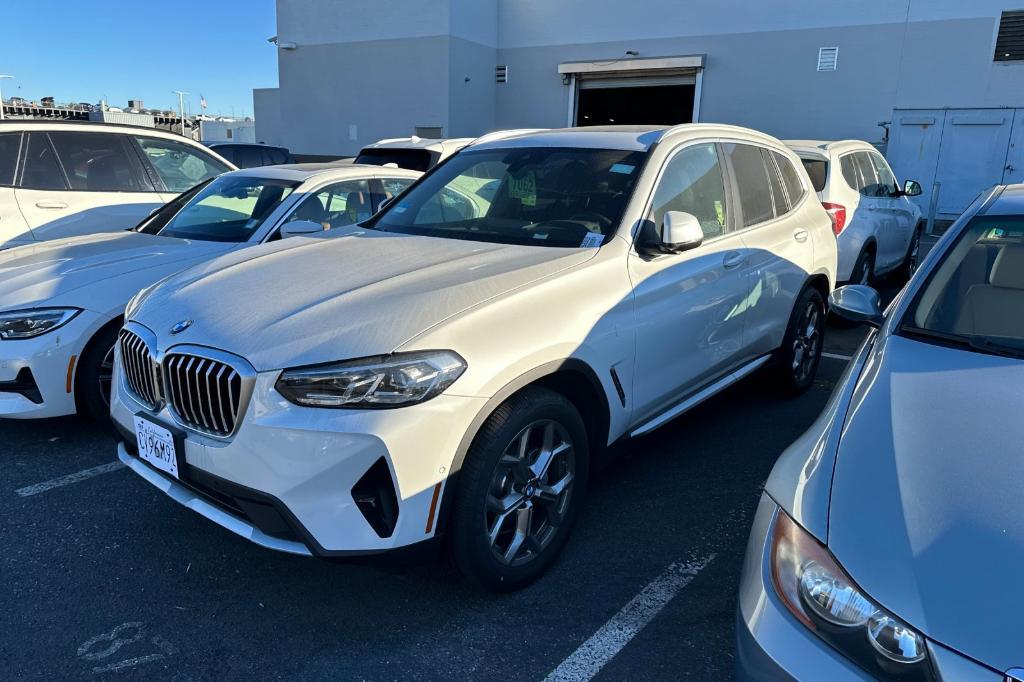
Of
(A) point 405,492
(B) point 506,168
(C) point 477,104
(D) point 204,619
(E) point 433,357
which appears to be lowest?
(D) point 204,619

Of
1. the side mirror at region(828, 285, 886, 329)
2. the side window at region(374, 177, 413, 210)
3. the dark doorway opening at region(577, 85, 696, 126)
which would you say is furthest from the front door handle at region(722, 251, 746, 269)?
the dark doorway opening at region(577, 85, 696, 126)

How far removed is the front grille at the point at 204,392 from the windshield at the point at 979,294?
2.38 m

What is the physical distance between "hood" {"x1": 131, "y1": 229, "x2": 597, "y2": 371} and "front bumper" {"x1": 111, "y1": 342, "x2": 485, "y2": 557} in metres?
0.20

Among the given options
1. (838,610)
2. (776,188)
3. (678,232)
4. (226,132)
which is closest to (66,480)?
(678,232)

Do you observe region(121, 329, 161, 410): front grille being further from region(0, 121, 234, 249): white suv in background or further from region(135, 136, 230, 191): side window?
region(135, 136, 230, 191): side window

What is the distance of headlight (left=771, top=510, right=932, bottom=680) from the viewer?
150 cm

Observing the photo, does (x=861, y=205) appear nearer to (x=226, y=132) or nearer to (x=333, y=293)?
(x=333, y=293)

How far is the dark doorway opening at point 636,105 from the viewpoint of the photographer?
2061 centimetres

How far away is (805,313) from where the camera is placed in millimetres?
4980

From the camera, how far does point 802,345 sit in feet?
16.6

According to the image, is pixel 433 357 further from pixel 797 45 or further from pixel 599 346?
pixel 797 45

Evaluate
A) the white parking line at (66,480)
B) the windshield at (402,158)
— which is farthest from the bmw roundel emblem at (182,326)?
the windshield at (402,158)

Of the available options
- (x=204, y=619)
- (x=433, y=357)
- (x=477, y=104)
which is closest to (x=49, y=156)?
(x=204, y=619)

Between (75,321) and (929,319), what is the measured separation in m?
4.17
